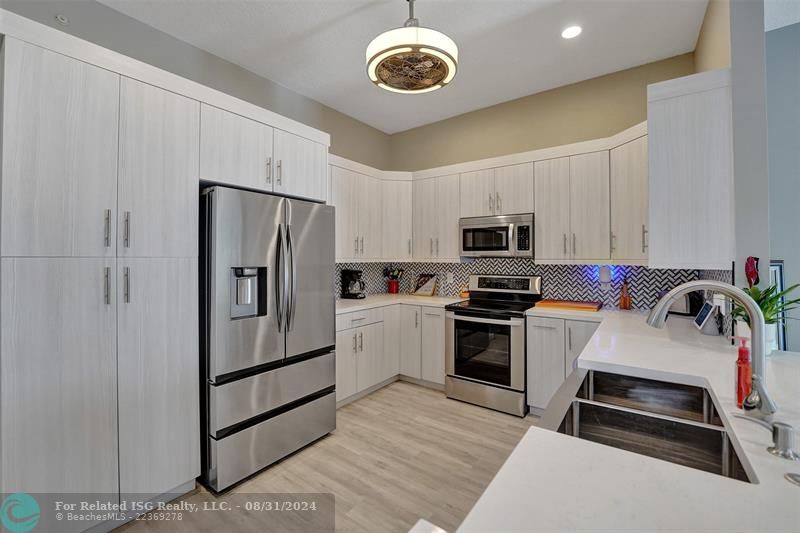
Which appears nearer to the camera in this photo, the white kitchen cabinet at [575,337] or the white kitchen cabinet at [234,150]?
the white kitchen cabinet at [234,150]

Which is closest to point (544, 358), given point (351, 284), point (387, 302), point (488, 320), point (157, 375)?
point (488, 320)

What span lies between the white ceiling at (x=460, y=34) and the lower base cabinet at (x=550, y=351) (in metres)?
2.17

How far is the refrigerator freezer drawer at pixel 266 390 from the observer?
204cm

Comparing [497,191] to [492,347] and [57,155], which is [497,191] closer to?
[492,347]

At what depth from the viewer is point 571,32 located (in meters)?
2.51

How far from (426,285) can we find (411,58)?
8.67 feet

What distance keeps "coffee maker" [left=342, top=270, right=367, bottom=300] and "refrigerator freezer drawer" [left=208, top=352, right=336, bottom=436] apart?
Result: 1138mm

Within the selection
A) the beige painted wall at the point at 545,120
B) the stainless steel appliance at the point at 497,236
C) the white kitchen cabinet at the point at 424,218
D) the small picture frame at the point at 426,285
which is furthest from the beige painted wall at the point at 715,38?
the small picture frame at the point at 426,285

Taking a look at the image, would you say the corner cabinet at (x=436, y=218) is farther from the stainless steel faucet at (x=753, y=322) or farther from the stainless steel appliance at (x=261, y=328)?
the stainless steel faucet at (x=753, y=322)

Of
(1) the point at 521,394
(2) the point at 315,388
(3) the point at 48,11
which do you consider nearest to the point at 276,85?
(3) the point at 48,11

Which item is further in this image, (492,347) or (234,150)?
(492,347)

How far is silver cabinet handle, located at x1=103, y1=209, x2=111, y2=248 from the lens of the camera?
1.70 meters

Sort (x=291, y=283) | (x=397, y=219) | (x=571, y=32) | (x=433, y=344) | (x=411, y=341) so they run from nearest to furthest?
(x=291, y=283) < (x=571, y=32) < (x=433, y=344) < (x=411, y=341) < (x=397, y=219)

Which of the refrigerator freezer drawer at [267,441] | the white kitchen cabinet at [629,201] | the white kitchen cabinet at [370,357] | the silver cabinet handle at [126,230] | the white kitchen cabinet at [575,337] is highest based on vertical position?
the white kitchen cabinet at [629,201]
